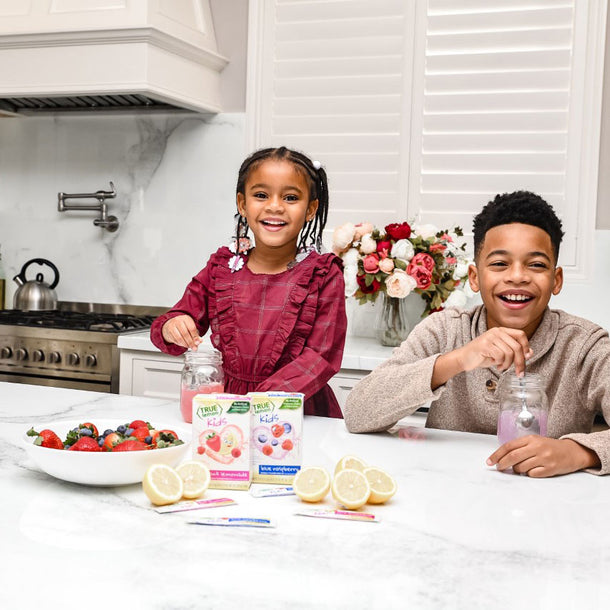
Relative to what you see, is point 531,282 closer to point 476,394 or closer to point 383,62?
point 476,394

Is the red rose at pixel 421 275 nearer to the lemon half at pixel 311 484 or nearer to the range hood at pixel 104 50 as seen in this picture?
the range hood at pixel 104 50

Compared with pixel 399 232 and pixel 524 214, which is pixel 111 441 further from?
pixel 399 232

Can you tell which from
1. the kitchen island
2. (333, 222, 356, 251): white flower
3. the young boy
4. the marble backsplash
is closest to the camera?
the kitchen island

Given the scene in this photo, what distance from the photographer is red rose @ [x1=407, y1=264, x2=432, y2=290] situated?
Result: 97.8 inches

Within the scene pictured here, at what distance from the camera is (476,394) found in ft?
5.00

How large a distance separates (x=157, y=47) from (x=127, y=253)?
2.97 ft

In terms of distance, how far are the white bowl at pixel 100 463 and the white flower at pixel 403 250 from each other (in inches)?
60.3

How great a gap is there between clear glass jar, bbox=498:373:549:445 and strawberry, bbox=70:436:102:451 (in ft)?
2.09

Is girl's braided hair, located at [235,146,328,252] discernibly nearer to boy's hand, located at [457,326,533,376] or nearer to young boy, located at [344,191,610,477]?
young boy, located at [344,191,610,477]

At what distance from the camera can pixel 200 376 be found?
4.83 feet

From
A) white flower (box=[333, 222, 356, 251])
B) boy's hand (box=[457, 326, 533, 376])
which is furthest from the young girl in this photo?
white flower (box=[333, 222, 356, 251])

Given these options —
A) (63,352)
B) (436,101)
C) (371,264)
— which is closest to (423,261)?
(371,264)

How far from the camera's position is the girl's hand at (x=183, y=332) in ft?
5.15

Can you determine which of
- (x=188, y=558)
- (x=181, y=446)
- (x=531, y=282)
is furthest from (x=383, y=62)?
(x=188, y=558)
